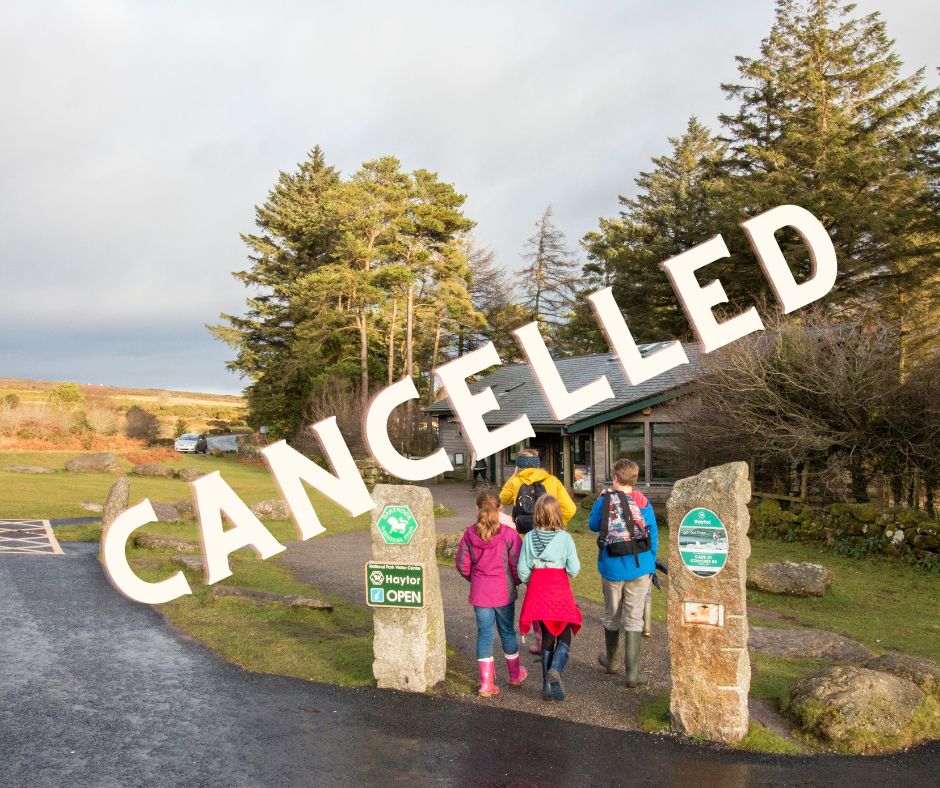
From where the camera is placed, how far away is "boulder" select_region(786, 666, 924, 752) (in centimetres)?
617

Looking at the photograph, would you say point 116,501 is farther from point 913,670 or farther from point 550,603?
point 913,670

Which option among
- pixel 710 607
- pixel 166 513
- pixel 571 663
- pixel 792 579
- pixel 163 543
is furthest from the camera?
pixel 166 513

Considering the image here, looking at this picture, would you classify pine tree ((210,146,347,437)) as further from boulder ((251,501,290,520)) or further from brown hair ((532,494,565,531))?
brown hair ((532,494,565,531))

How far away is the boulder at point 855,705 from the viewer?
6.17 m

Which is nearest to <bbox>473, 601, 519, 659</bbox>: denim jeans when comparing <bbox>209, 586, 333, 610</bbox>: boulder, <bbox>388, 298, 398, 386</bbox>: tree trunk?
<bbox>209, 586, 333, 610</bbox>: boulder

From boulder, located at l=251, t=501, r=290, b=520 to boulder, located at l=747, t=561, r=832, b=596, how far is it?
498 inches

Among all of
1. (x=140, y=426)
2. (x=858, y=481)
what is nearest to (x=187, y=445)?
(x=140, y=426)

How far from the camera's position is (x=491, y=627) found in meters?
7.17

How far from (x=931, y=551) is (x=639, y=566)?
10622 millimetres

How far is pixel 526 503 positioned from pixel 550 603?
172cm

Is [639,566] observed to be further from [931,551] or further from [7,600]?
[931,551]

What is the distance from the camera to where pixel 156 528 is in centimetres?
1869

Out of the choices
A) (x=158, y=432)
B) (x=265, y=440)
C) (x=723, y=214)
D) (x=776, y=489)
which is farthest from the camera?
(x=158, y=432)

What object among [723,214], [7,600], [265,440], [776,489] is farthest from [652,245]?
[7,600]
